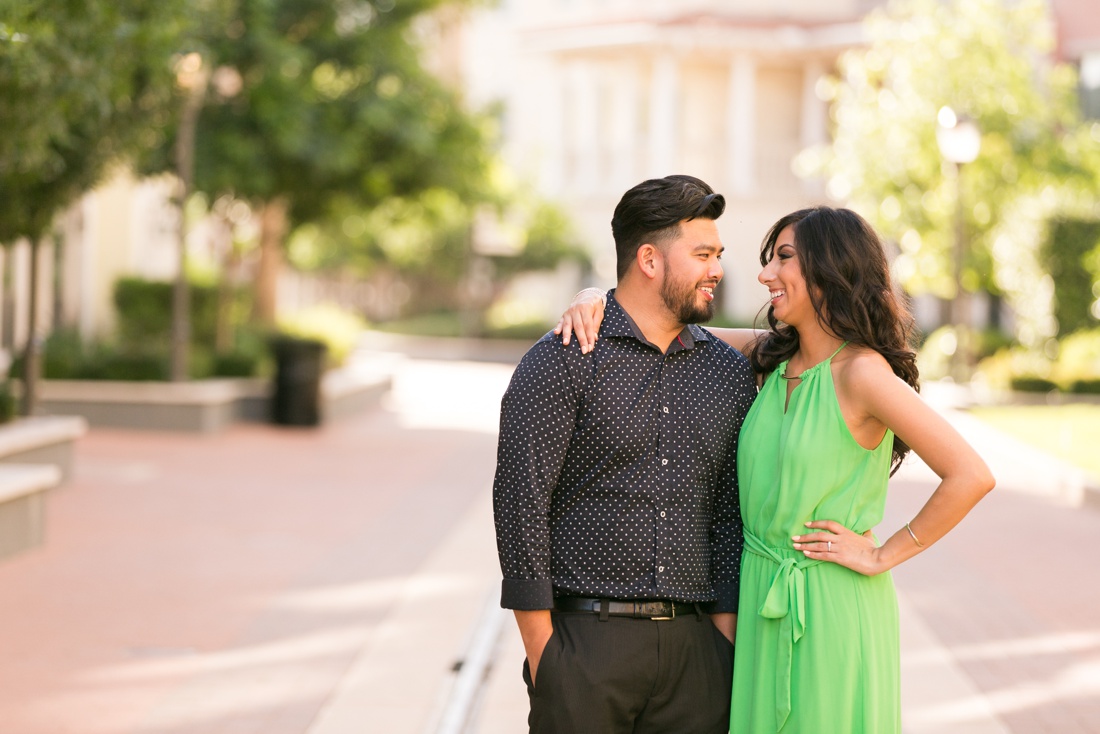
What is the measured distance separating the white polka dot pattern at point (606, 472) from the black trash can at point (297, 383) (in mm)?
15302

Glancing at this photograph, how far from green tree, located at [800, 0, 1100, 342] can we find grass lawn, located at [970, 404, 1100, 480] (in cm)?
511


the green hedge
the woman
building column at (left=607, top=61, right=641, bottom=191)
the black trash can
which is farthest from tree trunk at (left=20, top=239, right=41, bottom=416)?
building column at (left=607, top=61, right=641, bottom=191)

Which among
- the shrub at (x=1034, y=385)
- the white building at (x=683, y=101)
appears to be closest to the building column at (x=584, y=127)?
the white building at (x=683, y=101)

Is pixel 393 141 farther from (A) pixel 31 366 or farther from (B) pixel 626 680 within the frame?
(B) pixel 626 680

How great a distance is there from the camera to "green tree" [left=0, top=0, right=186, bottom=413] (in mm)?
7789

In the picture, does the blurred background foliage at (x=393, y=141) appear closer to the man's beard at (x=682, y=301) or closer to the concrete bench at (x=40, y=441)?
the concrete bench at (x=40, y=441)

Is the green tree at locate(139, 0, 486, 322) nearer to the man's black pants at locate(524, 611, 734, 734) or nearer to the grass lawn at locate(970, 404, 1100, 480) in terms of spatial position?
the grass lawn at locate(970, 404, 1100, 480)

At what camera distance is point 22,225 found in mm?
11555

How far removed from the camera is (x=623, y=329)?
11.2 feet

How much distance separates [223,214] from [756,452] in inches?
718

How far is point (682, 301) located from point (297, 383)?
1552 centimetres

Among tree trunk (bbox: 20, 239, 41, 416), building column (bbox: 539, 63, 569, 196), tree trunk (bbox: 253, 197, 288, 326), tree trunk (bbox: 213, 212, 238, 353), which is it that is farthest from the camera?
building column (bbox: 539, 63, 569, 196)

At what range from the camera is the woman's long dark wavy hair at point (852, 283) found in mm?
3383

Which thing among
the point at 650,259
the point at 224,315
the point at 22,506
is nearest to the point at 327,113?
the point at 224,315
